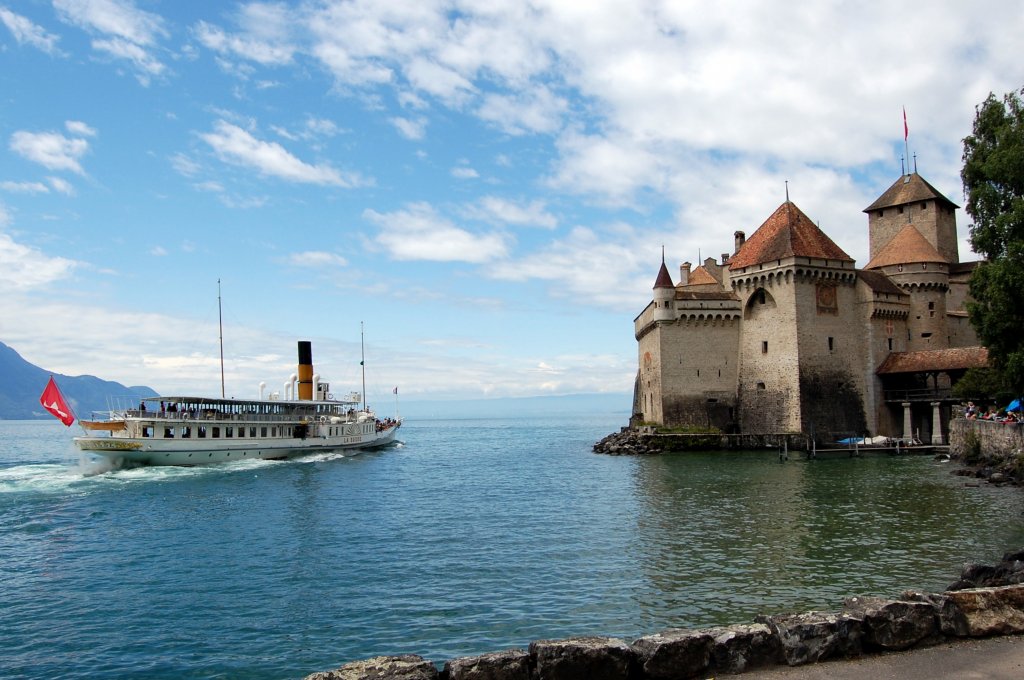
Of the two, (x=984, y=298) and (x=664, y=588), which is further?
(x=984, y=298)

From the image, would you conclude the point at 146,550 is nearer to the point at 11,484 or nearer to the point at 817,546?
the point at 817,546

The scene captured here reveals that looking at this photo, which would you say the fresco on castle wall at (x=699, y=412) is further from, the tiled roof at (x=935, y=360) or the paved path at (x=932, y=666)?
the paved path at (x=932, y=666)

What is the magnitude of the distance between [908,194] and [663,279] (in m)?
21.4

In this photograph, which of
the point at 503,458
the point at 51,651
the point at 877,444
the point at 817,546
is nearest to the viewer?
the point at 51,651


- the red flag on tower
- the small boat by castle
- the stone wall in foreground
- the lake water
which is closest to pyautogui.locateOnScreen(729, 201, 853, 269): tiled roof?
the stone wall in foreground

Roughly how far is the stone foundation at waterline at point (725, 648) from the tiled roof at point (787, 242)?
135 feet

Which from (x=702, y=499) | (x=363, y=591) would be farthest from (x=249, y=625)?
(x=702, y=499)

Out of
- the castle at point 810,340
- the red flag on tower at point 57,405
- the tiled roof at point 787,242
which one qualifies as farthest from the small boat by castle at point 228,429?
the tiled roof at point 787,242

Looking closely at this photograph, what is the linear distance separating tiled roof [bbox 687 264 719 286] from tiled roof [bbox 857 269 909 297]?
1071 centimetres

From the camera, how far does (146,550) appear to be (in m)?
A: 20.9

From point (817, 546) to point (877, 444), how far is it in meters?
29.2

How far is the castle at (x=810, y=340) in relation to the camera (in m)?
46.8

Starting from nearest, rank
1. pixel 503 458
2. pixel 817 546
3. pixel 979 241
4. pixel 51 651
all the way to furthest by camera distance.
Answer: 1. pixel 51 651
2. pixel 817 546
3. pixel 979 241
4. pixel 503 458

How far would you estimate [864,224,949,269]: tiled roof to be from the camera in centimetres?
5072
